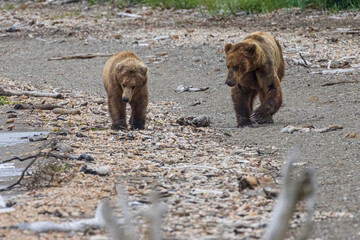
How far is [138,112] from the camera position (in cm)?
769

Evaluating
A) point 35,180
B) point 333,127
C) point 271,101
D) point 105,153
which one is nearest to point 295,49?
point 271,101

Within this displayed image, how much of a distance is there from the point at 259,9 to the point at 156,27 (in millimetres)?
2770

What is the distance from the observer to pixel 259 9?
17562 millimetres

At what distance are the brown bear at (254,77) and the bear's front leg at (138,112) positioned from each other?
1.02 m

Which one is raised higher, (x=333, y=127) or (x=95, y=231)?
(x=95, y=231)

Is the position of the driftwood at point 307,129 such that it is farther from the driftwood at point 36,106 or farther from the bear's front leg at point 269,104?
the driftwood at point 36,106

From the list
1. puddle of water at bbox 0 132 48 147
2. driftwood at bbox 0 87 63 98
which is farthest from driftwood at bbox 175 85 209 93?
puddle of water at bbox 0 132 48 147

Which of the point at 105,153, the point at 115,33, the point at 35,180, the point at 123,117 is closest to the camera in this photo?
the point at 35,180

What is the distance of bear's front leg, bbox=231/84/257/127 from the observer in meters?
8.17

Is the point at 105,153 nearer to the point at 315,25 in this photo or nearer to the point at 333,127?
the point at 333,127

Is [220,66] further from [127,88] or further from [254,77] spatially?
[127,88]

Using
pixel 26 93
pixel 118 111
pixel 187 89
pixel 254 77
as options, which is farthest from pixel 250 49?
pixel 26 93

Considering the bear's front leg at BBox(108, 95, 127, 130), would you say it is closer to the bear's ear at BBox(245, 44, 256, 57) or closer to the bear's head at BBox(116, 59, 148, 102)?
the bear's head at BBox(116, 59, 148, 102)

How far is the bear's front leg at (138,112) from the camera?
7.68 meters
